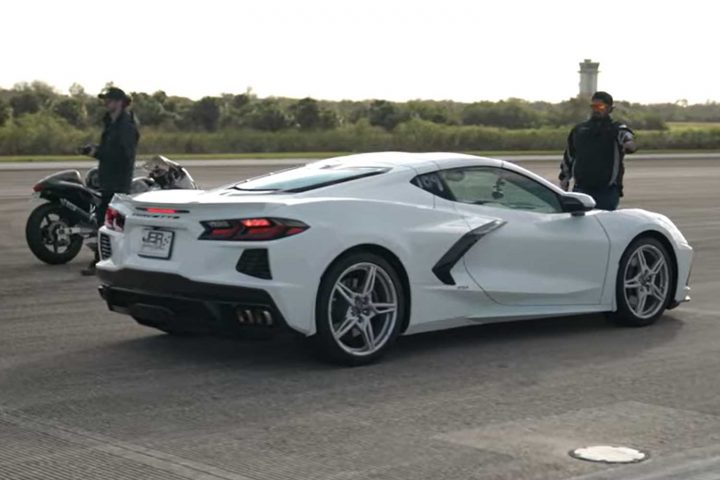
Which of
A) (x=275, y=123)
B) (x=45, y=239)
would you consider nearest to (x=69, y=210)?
(x=45, y=239)

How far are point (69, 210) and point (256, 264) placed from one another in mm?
7116

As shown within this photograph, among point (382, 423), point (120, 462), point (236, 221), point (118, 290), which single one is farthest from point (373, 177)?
point (120, 462)

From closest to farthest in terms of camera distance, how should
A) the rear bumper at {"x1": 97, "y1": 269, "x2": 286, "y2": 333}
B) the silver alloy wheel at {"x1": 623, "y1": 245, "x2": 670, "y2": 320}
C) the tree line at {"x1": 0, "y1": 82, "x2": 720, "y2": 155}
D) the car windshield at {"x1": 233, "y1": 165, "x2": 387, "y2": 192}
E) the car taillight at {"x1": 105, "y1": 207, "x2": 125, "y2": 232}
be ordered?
the rear bumper at {"x1": 97, "y1": 269, "x2": 286, "y2": 333}, the car windshield at {"x1": 233, "y1": 165, "x2": 387, "y2": 192}, the car taillight at {"x1": 105, "y1": 207, "x2": 125, "y2": 232}, the silver alloy wheel at {"x1": 623, "y1": 245, "x2": 670, "y2": 320}, the tree line at {"x1": 0, "y1": 82, "x2": 720, "y2": 155}

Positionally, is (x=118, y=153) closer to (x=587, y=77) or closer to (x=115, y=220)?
(x=115, y=220)

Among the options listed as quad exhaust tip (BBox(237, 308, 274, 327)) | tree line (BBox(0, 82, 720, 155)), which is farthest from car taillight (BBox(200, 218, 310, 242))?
tree line (BBox(0, 82, 720, 155))

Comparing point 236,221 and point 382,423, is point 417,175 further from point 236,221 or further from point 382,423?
point 382,423

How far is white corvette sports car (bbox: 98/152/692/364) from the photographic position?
8.48m

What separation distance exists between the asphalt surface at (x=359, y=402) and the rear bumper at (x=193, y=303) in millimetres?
298

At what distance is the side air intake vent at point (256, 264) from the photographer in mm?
8398

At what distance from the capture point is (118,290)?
9141 millimetres

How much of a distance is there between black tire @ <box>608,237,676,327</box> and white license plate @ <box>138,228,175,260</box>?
347cm

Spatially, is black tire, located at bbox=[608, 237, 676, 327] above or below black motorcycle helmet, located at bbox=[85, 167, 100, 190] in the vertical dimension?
below

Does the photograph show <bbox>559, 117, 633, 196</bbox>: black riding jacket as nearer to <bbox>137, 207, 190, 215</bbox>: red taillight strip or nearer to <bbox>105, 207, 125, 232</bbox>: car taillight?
<bbox>105, 207, 125, 232</bbox>: car taillight

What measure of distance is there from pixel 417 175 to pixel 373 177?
0.34 m
